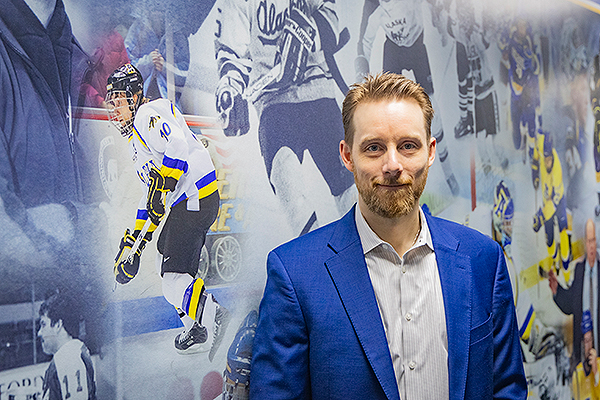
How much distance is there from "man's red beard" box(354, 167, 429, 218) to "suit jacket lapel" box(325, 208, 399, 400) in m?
0.10

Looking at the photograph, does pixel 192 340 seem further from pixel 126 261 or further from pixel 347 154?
pixel 347 154

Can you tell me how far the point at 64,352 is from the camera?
0.98 metres

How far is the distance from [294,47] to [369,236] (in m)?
0.59

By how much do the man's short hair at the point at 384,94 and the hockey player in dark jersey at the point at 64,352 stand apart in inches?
30.9

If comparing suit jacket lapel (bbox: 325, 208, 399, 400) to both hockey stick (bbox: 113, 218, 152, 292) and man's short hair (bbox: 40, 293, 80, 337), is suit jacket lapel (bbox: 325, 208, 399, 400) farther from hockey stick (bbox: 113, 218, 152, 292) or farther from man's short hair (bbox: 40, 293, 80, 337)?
man's short hair (bbox: 40, 293, 80, 337)

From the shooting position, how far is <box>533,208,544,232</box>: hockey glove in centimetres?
222

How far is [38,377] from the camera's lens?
950mm

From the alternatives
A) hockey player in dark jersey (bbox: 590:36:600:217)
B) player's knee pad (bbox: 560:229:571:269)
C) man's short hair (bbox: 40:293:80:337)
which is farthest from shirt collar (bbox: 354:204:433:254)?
hockey player in dark jersey (bbox: 590:36:600:217)

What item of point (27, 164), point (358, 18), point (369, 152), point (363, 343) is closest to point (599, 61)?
point (358, 18)

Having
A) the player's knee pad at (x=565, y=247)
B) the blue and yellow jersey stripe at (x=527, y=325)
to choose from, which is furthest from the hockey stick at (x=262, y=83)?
the player's knee pad at (x=565, y=247)

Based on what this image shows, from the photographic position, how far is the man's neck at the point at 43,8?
96 centimetres

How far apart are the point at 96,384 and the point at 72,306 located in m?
0.18

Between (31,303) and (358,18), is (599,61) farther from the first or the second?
(31,303)

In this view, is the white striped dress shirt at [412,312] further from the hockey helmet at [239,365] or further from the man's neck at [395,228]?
the hockey helmet at [239,365]
